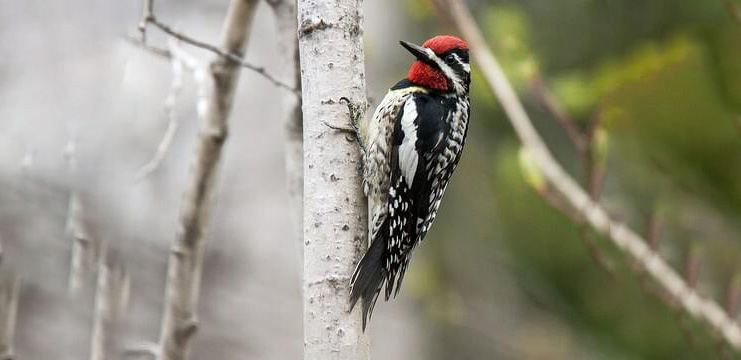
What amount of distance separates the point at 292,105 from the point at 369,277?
0.70 meters

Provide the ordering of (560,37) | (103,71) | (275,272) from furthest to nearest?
(560,37) < (275,272) < (103,71)

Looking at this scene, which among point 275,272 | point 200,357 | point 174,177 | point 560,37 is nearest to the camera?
point 174,177

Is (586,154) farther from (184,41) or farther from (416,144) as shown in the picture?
(184,41)

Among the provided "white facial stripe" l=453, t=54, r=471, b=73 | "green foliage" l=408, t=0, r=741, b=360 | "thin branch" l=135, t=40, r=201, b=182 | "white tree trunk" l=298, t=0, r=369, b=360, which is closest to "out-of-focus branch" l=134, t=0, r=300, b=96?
"thin branch" l=135, t=40, r=201, b=182

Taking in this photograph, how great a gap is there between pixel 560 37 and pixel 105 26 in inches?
146

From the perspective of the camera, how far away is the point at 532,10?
21.4 feet

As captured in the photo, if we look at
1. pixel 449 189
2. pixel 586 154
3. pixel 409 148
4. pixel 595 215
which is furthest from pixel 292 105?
pixel 449 189

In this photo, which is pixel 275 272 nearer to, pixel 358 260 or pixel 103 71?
pixel 103 71

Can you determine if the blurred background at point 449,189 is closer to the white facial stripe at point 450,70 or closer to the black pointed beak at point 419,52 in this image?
the white facial stripe at point 450,70

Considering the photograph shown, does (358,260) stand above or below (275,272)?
below

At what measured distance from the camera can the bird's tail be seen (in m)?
2.17

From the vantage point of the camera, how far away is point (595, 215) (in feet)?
10.7

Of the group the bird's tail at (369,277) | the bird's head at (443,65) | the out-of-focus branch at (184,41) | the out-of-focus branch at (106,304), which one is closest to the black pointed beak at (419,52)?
the bird's head at (443,65)

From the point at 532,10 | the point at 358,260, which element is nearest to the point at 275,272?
the point at 532,10
